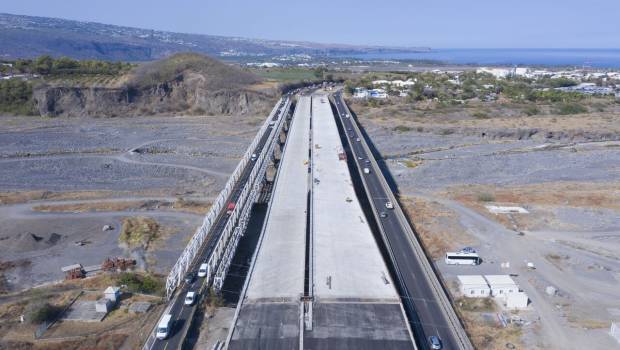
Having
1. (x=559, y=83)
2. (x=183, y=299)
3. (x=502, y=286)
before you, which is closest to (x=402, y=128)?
(x=502, y=286)

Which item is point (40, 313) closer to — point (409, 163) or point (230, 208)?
point (230, 208)

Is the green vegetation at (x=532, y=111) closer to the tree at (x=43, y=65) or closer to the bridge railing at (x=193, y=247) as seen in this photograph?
the bridge railing at (x=193, y=247)

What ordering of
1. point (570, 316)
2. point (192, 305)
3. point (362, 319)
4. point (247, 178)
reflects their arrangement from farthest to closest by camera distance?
point (247, 178)
point (570, 316)
point (192, 305)
point (362, 319)

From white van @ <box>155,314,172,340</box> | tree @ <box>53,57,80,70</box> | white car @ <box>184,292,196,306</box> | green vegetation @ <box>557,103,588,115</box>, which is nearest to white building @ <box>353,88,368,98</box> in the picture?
green vegetation @ <box>557,103,588,115</box>

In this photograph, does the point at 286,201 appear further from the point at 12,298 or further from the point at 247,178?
the point at 12,298

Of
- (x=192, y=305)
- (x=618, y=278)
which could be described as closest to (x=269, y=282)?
(x=192, y=305)
